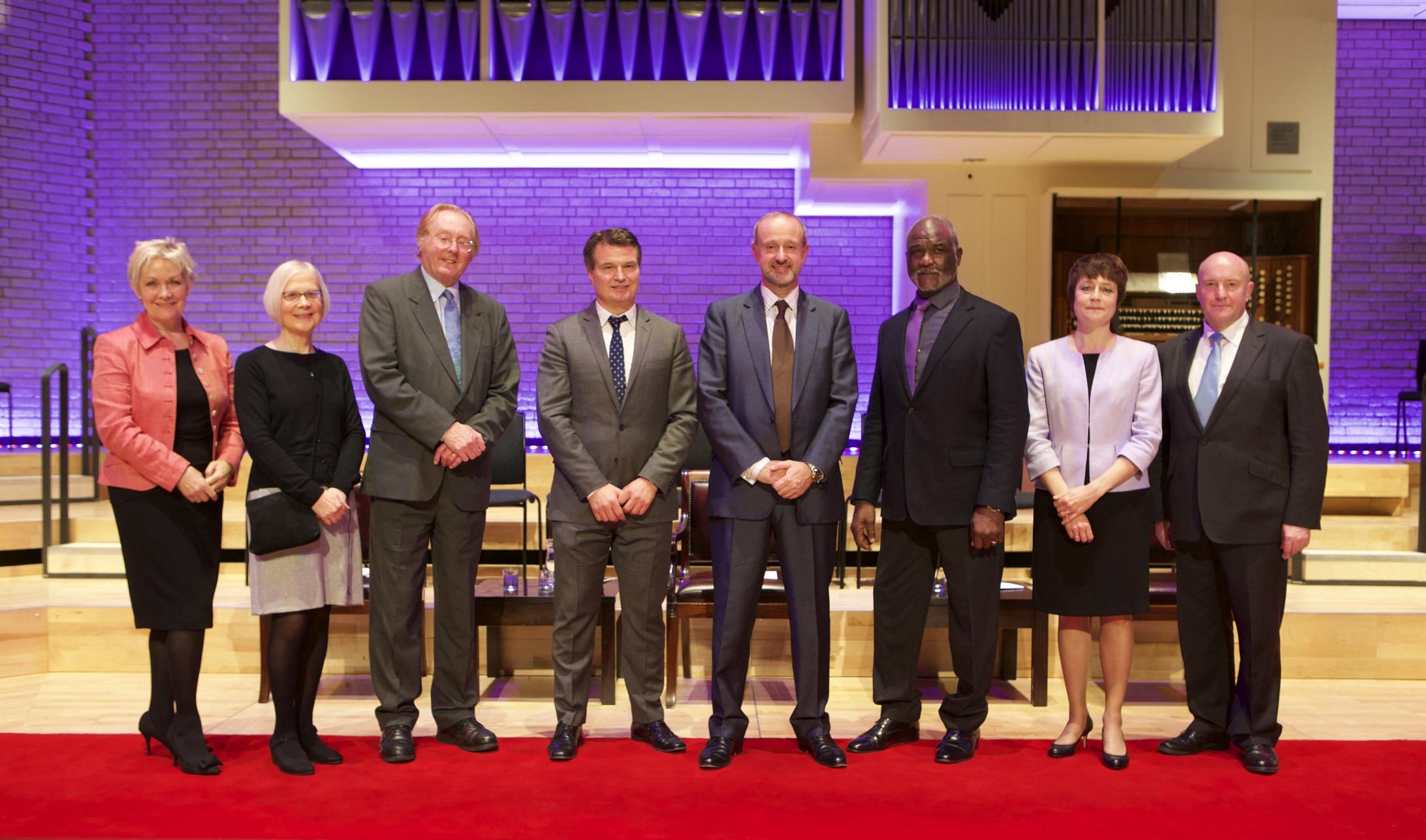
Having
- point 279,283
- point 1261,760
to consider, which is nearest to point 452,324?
point 279,283

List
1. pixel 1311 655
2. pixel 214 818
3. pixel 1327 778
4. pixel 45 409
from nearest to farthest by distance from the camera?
pixel 214 818, pixel 1327 778, pixel 1311 655, pixel 45 409

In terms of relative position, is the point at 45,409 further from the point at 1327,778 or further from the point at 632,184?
the point at 1327,778

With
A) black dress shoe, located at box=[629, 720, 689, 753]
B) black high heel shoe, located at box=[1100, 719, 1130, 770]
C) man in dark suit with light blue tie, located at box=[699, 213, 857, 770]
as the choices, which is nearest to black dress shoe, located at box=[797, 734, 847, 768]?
man in dark suit with light blue tie, located at box=[699, 213, 857, 770]

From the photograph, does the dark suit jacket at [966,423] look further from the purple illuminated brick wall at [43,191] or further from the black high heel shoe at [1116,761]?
the purple illuminated brick wall at [43,191]

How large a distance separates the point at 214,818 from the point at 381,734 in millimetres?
721

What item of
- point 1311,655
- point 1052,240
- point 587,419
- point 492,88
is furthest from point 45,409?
point 1311,655

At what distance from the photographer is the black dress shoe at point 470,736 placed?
328 cm

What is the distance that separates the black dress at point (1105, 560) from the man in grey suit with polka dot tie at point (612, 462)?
48.9 inches

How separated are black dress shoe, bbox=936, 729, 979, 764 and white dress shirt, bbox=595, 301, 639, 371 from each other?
4.99 ft

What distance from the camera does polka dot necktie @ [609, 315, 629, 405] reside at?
328cm

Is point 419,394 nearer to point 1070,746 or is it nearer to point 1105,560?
point 1105,560

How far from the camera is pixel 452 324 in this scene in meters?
3.34

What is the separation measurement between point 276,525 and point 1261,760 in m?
3.05

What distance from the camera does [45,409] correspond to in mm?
5219
